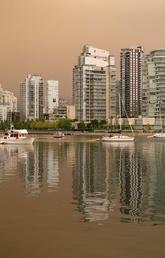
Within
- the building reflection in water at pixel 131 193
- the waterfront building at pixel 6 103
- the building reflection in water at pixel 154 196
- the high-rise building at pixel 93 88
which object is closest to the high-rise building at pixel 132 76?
the high-rise building at pixel 93 88

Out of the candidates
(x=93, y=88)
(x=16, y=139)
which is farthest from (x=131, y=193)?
(x=93, y=88)

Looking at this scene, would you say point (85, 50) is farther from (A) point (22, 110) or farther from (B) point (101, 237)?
(B) point (101, 237)

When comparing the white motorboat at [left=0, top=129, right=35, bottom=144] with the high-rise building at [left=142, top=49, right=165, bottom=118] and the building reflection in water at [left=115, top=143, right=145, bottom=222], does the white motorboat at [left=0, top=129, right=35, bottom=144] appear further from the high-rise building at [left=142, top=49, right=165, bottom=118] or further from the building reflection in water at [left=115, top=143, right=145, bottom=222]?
the high-rise building at [left=142, top=49, right=165, bottom=118]

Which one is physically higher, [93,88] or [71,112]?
[93,88]

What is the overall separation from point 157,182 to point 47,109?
111 metres

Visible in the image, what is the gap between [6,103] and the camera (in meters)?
125

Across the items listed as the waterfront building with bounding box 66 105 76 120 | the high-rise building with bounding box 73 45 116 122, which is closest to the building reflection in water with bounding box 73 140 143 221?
the high-rise building with bounding box 73 45 116 122

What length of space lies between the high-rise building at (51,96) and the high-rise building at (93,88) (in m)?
28.7

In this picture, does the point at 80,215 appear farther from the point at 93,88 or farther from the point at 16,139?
the point at 93,88

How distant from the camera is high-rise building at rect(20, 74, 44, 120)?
119625mm

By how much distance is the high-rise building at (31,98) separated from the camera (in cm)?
11962

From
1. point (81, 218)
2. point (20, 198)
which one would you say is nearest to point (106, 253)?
point (81, 218)

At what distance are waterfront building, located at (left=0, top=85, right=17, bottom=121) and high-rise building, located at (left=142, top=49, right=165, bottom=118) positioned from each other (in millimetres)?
44371

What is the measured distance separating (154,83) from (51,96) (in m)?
46.8
